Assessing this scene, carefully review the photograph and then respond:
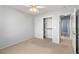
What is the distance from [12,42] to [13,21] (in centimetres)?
49

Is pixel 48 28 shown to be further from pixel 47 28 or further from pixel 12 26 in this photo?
pixel 12 26

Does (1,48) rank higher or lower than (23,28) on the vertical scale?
lower

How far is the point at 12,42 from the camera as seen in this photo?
1.91 metres

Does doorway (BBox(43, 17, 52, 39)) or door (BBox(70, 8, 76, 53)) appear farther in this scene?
doorway (BBox(43, 17, 52, 39))

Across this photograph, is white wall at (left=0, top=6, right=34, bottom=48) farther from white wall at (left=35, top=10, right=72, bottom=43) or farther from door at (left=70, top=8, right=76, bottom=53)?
door at (left=70, top=8, right=76, bottom=53)

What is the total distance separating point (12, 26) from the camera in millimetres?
1915

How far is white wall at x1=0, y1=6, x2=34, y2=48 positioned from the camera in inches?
72.9

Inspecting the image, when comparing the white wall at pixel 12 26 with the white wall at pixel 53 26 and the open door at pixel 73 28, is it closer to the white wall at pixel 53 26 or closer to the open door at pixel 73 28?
the white wall at pixel 53 26

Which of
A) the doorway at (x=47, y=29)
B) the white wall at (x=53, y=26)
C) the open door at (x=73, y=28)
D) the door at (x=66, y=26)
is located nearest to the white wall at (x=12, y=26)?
the white wall at (x=53, y=26)

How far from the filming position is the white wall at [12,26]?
1852 millimetres

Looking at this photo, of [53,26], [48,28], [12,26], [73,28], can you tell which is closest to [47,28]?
[48,28]

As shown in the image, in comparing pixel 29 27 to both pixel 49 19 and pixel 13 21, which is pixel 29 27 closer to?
pixel 13 21

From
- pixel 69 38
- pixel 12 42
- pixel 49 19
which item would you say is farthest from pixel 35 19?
pixel 69 38

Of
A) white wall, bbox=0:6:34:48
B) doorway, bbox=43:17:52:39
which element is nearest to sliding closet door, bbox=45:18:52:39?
doorway, bbox=43:17:52:39
